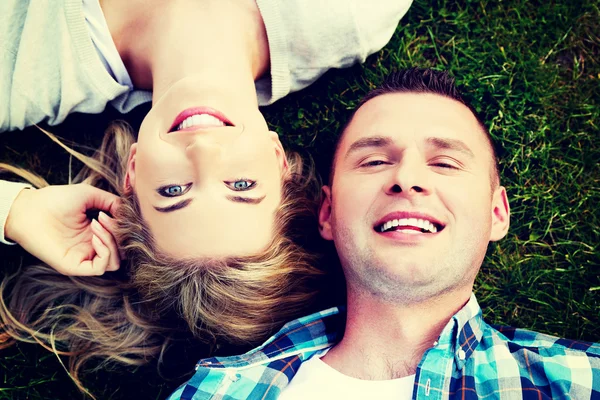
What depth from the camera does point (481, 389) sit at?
2.96m

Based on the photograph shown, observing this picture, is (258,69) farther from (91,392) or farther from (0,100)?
(91,392)

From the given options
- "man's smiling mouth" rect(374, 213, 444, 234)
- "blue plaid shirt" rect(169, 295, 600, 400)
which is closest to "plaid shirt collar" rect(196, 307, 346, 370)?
"blue plaid shirt" rect(169, 295, 600, 400)

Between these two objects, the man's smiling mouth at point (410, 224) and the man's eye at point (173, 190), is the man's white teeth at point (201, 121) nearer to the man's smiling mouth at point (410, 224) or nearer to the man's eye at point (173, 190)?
the man's eye at point (173, 190)

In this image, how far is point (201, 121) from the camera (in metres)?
2.95

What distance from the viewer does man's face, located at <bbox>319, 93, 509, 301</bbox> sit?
2.85 metres

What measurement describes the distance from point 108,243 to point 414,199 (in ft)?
6.25

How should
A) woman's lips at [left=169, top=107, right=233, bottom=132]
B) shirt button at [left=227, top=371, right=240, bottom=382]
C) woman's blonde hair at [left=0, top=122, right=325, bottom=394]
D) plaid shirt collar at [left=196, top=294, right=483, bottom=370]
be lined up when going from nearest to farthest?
woman's lips at [left=169, top=107, right=233, bottom=132] → plaid shirt collar at [left=196, top=294, right=483, bottom=370] → woman's blonde hair at [left=0, top=122, right=325, bottom=394] → shirt button at [left=227, top=371, right=240, bottom=382]

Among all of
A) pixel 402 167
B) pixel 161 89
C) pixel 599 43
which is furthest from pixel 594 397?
pixel 161 89

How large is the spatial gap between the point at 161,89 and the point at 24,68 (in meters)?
0.89

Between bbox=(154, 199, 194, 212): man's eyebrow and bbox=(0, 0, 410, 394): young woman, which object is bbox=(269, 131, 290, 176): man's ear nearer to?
bbox=(0, 0, 410, 394): young woman

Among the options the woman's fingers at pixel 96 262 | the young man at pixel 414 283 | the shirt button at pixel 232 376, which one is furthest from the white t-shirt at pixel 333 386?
the woman's fingers at pixel 96 262

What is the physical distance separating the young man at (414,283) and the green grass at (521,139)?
22.0 inches

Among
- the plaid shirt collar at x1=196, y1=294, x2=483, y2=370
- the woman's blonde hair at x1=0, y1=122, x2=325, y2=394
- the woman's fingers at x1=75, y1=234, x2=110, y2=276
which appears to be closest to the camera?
the plaid shirt collar at x1=196, y1=294, x2=483, y2=370

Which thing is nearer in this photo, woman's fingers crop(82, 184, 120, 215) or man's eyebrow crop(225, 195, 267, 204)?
man's eyebrow crop(225, 195, 267, 204)
